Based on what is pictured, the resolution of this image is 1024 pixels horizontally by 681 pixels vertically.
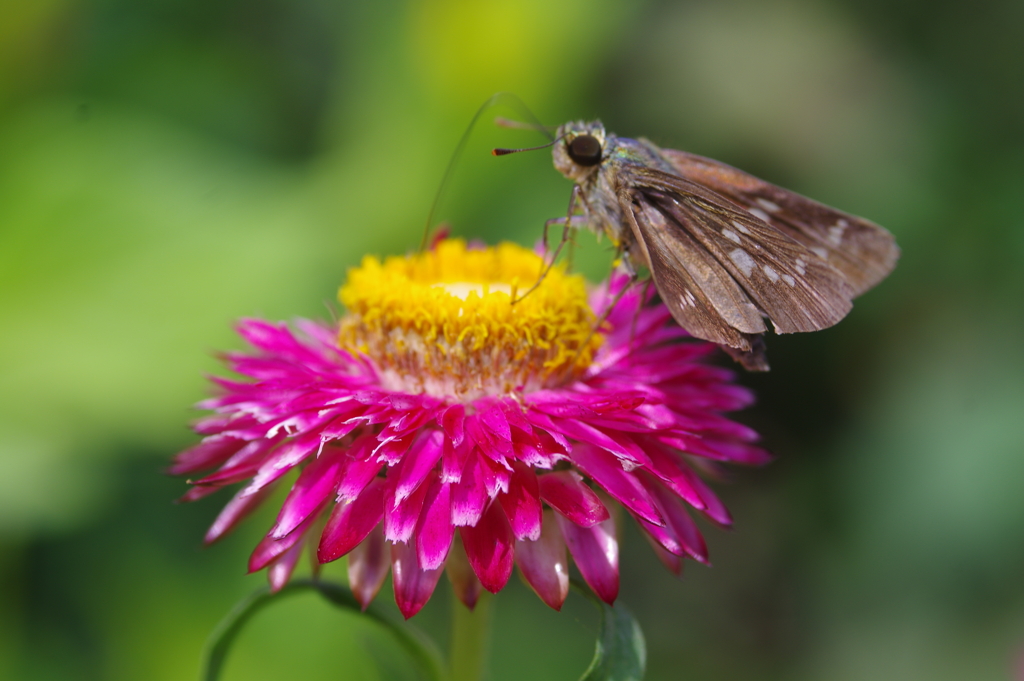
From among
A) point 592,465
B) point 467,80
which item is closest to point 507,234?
point 467,80

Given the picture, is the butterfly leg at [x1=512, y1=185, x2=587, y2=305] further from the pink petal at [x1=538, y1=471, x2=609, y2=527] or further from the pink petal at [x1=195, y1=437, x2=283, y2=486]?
the pink petal at [x1=195, y1=437, x2=283, y2=486]

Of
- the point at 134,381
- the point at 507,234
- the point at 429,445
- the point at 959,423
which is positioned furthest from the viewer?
the point at 507,234

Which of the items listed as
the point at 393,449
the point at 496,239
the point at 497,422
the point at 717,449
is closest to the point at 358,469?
the point at 393,449

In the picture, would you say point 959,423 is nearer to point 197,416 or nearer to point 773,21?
point 773,21

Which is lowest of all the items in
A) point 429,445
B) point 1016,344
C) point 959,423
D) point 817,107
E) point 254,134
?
point 429,445

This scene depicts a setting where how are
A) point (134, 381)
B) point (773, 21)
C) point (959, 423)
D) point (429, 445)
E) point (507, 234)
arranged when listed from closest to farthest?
point (429, 445), point (134, 381), point (959, 423), point (507, 234), point (773, 21)

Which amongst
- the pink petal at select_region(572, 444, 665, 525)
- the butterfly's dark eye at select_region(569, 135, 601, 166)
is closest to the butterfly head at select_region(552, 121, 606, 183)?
the butterfly's dark eye at select_region(569, 135, 601, 166)

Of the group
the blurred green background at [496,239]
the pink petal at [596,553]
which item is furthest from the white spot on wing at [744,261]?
the blurred green background at [496,239]

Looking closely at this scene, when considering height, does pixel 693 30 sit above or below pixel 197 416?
above
